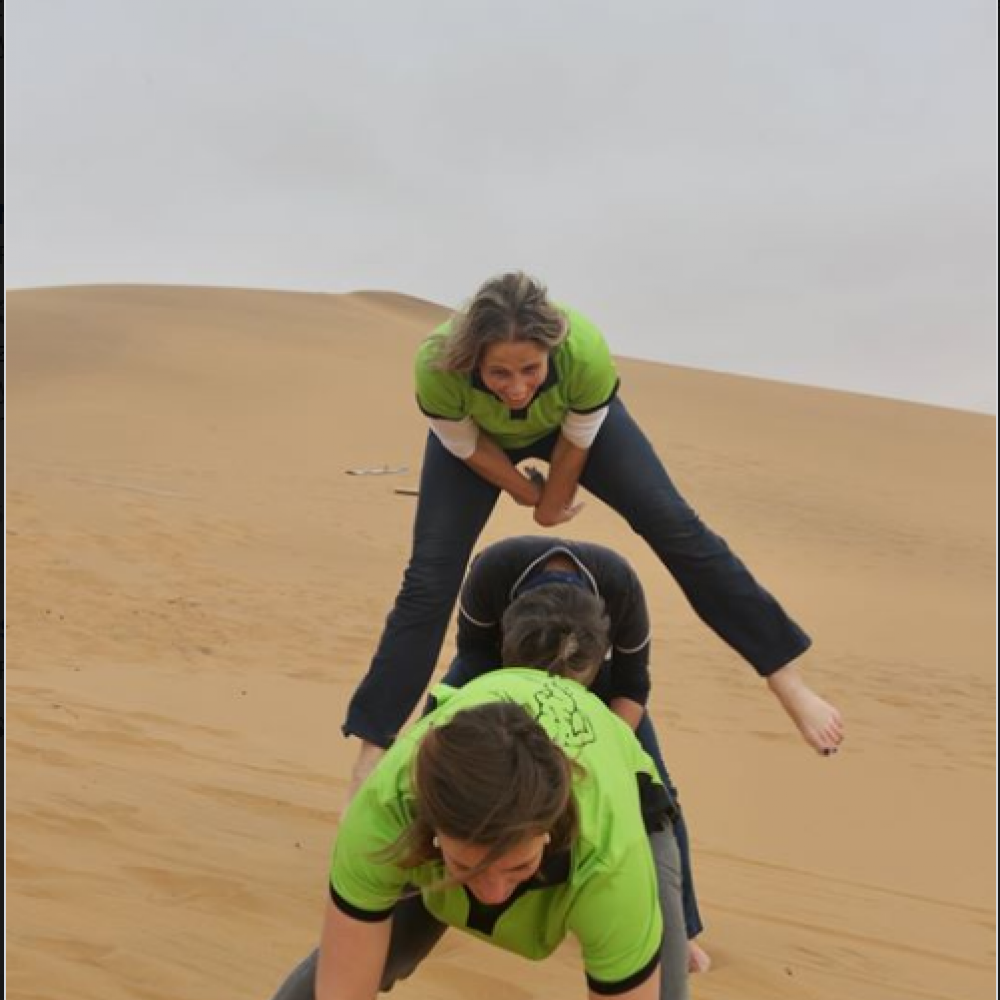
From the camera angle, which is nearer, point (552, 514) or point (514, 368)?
point (514, 368)

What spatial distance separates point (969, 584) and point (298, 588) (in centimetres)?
995

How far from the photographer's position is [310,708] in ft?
21.0

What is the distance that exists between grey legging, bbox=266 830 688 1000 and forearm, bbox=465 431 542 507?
1148 millimetres

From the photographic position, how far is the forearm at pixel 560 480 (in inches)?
127

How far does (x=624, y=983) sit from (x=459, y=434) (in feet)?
5.44

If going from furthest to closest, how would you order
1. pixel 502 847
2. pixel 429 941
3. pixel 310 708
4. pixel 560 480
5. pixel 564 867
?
pixel 310 708
pixel 560 480
pixel 429 941
pixel 564 867
pixel 502 847

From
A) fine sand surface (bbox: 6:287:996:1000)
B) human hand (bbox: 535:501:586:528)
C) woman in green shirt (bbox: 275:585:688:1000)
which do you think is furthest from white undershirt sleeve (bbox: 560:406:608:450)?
fine sand surface (bbox: 6:287:996:1000)

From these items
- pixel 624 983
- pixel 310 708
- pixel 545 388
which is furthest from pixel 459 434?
pixel 310 708

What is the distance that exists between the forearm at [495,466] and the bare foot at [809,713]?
0.89 meters

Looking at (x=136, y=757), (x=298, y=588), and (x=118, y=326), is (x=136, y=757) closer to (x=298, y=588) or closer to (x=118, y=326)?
(x=298, y=588)

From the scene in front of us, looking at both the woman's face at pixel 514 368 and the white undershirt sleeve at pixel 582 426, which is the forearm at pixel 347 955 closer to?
the woman's face at pixel 514 368

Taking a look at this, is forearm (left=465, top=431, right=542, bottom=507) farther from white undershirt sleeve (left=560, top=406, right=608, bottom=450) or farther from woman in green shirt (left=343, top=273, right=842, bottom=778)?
white undershirt sleeve (left=560, top=406, right=608, bottom=450)

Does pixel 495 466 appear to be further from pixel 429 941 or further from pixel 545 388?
pixel 429 941

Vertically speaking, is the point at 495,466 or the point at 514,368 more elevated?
the point at 514,368
